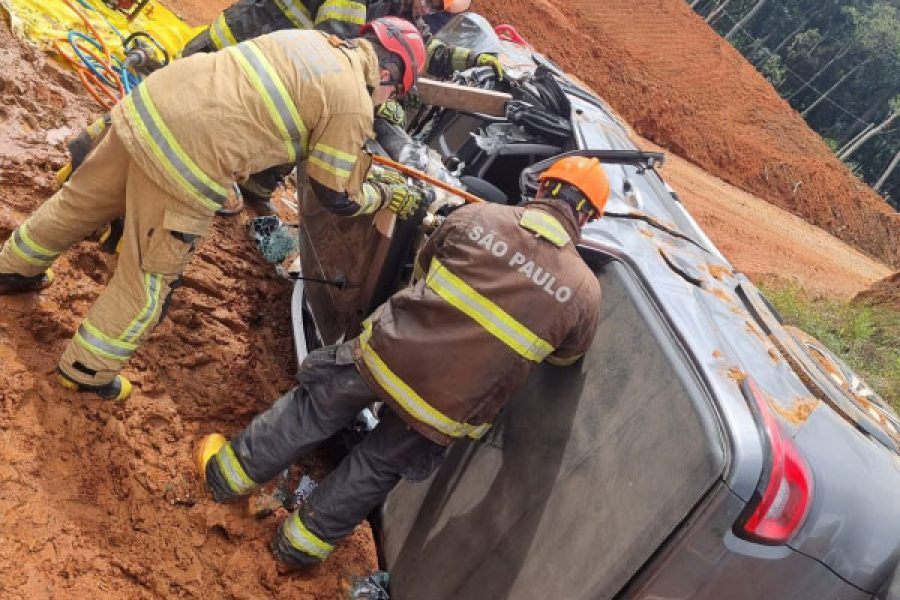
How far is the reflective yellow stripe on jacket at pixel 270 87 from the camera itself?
94.7 inches

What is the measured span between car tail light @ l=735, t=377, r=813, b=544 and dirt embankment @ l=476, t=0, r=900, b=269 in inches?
540

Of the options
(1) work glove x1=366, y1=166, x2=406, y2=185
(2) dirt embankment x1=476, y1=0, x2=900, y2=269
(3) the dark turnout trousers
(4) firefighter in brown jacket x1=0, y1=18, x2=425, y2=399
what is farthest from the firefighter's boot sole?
(2) dirt embankment x1=476, y1=0, x2=900, y2=269

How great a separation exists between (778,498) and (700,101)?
58.3 feet

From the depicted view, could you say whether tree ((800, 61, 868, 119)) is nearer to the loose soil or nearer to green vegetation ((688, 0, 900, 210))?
green vegetation ((688, 0, 900, 210))

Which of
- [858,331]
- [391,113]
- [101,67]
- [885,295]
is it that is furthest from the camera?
[885,295]

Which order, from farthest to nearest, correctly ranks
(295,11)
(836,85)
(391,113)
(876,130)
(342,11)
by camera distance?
(836,85) → (876,130) → (295,11) → (342,11) → (391,113)

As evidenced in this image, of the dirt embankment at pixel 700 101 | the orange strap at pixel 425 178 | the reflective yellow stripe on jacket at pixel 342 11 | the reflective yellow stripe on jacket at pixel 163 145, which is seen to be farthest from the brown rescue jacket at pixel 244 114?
the dirt embankment at pixel 700 101

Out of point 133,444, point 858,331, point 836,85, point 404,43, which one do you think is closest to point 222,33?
point 404,43

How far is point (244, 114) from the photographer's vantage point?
7.84ft

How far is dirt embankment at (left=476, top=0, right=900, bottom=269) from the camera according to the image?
14.5 metres

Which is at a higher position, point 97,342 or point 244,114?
point 244,114

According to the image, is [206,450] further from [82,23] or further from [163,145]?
[82,23]

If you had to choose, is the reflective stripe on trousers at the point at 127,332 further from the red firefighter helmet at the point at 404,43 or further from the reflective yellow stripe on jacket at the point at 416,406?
the red firefighter helmet at the point at 404,43

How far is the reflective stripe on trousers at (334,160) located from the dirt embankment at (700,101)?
41.1 feet
